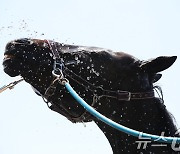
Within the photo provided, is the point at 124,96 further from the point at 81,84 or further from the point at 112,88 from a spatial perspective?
the point at 81,84

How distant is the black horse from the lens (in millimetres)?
4848

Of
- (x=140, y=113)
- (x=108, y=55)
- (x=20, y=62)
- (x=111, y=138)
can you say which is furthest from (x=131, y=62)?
(x=20, y=62)

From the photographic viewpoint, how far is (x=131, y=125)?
5031mm

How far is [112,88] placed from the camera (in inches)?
199

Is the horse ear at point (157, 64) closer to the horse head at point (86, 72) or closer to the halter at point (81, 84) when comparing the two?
the horse head at point (86, 72)

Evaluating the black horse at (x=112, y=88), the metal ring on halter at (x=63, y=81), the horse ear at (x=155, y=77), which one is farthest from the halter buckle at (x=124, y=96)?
the metal ring on halter at (x=63, y=81)

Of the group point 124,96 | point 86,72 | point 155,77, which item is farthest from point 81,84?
point 155,77

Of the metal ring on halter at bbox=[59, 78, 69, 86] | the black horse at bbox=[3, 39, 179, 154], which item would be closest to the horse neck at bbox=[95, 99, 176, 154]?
the black horse at bbox=[3, 39, 179, 154]

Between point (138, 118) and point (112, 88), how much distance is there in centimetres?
51

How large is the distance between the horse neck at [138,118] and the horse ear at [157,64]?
404mm

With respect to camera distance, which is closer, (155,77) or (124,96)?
(124,96)

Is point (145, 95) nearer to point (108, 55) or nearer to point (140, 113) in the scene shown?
point (140, 113)

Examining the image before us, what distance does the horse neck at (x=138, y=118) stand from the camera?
16.2ft

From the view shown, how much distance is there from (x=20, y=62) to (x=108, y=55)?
1.17 meters
